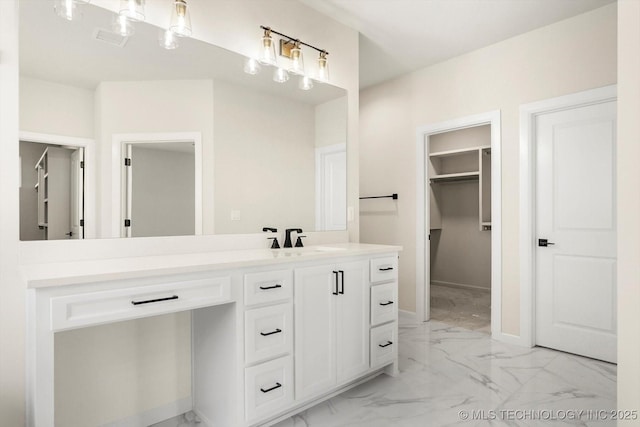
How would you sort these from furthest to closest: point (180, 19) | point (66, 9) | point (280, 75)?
1. point (280, 75)
2. point (180, 19)
3. point (66, 9)

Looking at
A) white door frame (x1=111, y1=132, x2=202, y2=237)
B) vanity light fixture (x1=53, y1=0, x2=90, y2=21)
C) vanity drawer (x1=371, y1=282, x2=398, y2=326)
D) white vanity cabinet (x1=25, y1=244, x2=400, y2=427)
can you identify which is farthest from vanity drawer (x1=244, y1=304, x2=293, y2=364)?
vanity light fixture (x1=53, y1=0, x2=90, y2=21)

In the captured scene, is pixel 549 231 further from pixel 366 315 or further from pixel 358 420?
pixel 358 420

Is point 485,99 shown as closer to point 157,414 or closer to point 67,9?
point 67,9

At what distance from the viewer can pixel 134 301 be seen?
141 centimetres

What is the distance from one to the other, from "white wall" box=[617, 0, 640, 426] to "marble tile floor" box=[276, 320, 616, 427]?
0.87 meters

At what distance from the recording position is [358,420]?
6.50ft

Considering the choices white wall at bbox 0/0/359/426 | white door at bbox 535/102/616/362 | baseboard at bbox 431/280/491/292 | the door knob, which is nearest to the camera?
white wall at bbox 0/0/359/426

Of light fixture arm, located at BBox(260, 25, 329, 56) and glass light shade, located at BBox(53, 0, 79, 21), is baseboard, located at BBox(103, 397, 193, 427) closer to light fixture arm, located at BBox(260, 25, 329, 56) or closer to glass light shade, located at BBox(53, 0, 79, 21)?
glass light shade, located at BBox(53, 0, 79, 21)

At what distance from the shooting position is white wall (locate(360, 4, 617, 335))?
2.83 meters

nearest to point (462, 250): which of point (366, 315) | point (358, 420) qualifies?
point (366, 315)

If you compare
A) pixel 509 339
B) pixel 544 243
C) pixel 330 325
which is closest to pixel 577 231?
pixel 544 243

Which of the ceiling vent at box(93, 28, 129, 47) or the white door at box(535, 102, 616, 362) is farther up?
the ceiling vent at box(93, 28, 129, 47)

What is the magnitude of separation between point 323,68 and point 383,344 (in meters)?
2.05

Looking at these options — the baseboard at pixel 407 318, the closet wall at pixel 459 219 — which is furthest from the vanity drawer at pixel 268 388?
the closet wall at pixel 459 219
